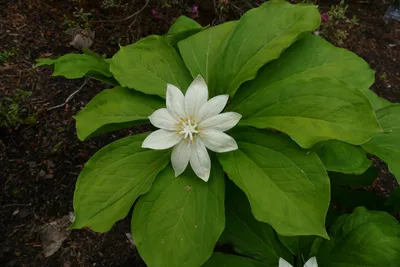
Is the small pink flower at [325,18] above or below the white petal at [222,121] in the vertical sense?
below

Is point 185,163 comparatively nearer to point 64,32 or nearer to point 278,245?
point 278,245

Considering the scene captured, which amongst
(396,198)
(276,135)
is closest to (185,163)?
(276,135)

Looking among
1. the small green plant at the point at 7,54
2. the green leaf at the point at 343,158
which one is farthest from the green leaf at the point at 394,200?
the small green plant at the point at 7,54

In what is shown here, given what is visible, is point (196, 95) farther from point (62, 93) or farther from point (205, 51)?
point (62, 93)

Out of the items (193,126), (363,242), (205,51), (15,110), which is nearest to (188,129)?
(193,126)

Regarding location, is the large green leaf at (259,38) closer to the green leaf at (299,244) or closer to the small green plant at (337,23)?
the green leaf at (299,244)

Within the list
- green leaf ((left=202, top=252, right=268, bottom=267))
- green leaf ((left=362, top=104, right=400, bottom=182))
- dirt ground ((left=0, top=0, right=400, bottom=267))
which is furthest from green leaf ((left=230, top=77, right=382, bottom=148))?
dirt ground ((left=0, top=0, right=400, bottom=267))
